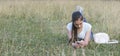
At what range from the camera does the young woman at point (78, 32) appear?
488cm

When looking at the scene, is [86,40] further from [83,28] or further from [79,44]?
[83,28]

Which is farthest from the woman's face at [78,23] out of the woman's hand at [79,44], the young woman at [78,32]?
the woman's hand at [79,44]

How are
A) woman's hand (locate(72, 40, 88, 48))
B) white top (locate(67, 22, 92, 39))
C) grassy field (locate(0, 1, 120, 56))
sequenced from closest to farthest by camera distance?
grassy field (locate(0, 1, 120, 56)) < woman's hand (locate(72, 40, 88, 48)) < white top (locate(67, 22, 92, 39))

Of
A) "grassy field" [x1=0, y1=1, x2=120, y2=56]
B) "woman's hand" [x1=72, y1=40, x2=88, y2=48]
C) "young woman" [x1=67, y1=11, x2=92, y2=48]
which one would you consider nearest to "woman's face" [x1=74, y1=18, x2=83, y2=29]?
"young woman" [x1=67, y1=11, x2=92, y2=48]

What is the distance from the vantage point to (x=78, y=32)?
17.3 feet

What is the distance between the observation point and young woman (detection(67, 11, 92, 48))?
4.88 meters

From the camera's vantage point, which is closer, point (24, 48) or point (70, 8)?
point (24, 48)

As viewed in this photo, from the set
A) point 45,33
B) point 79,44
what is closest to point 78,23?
point 79,44

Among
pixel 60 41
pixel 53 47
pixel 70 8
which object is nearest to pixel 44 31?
pixel 60 41

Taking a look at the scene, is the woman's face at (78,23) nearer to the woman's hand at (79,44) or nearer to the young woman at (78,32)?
the young woman at (78,32)

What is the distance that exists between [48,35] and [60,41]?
614mm

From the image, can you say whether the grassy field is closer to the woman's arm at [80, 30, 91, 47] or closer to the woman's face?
the woman's arm at [80, 30, 91, 47]

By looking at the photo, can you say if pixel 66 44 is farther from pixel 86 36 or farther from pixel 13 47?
pixel 13 47

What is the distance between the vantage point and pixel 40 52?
15.8 feet
